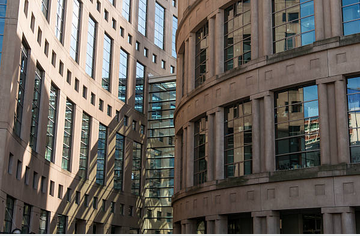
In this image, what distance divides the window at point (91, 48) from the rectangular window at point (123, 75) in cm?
685

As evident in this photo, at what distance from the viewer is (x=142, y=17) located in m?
75.1

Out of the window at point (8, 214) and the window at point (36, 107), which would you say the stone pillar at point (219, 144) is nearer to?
the window at point (8, 214)

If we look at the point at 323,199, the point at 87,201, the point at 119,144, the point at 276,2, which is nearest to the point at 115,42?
the point at 119,144

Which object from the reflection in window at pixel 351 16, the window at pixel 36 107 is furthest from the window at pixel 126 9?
the reflection in window at pixel 351 16

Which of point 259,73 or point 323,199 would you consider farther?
point 259,73

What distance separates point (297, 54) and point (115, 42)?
4260cm

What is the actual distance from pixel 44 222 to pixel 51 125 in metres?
9.01

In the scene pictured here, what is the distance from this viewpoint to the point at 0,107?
37344 mm

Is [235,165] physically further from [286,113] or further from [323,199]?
[323,199]

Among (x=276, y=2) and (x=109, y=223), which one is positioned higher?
(x=276, y=2)

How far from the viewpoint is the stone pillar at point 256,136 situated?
29.5 m

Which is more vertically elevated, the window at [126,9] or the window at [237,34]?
the window at [126,9]

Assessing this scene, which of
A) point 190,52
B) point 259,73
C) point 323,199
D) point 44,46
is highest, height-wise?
point 44,46

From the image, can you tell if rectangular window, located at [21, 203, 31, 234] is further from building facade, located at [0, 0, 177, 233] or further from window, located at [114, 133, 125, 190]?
window, located at [114, 133, 125, 190]
